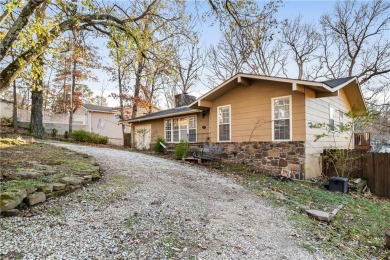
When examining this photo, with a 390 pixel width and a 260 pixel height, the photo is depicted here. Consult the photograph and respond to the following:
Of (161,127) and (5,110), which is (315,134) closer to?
(161,127)

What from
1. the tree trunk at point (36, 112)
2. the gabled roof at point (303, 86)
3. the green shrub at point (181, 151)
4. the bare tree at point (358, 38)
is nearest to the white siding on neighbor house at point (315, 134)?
the gabled roof at point (303, 86)

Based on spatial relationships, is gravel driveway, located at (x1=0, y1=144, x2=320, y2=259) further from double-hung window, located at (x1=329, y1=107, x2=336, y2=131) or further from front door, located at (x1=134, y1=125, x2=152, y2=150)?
front door, located at (x1=134, y1=125, x2=152, y2=150)

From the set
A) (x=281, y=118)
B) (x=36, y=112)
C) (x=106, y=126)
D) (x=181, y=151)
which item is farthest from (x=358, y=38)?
(x=106, y=126)

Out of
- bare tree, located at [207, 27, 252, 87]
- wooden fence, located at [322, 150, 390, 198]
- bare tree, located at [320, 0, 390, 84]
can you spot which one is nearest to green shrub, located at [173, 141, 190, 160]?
wooden fence, located at [322, 150, 390, 198]

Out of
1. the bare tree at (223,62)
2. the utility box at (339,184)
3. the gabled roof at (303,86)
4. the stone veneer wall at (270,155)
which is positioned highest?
the bare tree at (223,62)

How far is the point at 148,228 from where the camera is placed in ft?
11.1

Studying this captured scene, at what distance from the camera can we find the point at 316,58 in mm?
20359

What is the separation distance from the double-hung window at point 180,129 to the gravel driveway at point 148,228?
789cm

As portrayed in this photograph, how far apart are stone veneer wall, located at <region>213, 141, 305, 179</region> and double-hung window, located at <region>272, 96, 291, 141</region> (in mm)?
326

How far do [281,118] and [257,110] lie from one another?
3.43 ft

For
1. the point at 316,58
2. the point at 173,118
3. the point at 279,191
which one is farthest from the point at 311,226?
the point at 316,58

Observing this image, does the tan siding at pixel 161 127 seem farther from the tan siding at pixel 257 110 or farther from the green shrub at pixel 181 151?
the tan siding at pixel 257 110

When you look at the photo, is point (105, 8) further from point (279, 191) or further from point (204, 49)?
point (204, 49)

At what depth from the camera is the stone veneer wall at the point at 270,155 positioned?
8320mm
